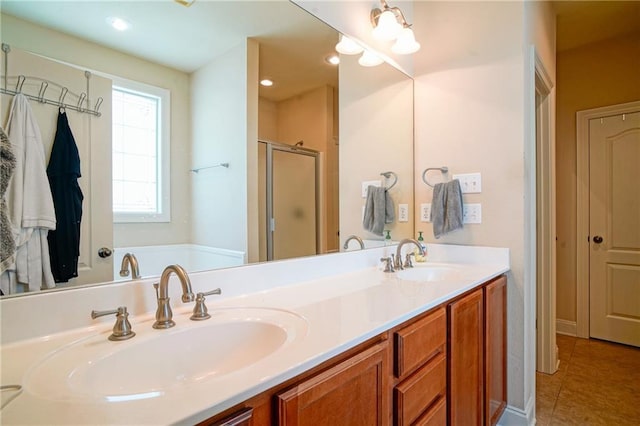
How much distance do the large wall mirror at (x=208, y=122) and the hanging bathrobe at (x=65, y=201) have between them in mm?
19

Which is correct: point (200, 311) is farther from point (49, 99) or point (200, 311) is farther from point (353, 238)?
point (353, 238)

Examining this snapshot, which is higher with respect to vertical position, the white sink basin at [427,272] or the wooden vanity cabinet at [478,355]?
the white sink basin at [427,272]

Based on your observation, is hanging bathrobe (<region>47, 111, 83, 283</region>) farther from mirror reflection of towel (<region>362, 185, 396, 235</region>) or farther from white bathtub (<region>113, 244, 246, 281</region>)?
mirror reflection of towel (<region>362, 185, 396, 235</region>)

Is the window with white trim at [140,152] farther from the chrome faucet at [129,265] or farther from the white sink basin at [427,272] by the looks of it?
the white sink basin at [427,272]

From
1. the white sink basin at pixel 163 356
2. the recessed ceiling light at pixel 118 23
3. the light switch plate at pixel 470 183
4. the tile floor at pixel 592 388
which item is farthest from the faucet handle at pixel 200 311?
the tile floor at pixel 592 388

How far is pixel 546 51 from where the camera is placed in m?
2.22

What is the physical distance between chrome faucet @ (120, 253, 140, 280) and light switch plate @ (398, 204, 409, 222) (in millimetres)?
1581

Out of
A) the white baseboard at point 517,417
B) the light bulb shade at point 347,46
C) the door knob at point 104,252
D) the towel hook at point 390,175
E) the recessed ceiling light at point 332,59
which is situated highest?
the light bulb shade at point 347,46

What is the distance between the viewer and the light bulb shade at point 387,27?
1.77 m

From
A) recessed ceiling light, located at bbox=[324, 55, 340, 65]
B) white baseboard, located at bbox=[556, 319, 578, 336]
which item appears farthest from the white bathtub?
white baseboard, located at bbox=[556, 319, 578, 336]

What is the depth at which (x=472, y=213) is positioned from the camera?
6.29ft

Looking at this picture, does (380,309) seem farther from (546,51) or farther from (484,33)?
(546,51)

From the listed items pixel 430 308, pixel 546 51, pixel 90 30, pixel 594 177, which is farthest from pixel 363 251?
pixel 594 177

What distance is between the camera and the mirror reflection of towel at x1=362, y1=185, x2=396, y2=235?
194 centimetres
